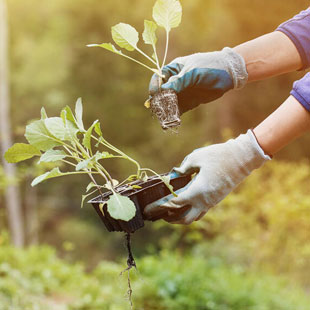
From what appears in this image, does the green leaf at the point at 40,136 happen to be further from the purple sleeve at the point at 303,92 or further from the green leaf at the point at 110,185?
the purple sleeve at the point at 303,92

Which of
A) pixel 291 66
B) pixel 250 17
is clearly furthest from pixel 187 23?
pixel 291 66

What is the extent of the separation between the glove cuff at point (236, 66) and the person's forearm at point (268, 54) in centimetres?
5

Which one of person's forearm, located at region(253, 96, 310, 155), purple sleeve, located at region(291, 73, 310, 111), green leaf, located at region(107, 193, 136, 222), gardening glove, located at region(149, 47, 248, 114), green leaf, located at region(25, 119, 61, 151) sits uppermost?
gardening glove, located at region(149, 47, 248, 114)

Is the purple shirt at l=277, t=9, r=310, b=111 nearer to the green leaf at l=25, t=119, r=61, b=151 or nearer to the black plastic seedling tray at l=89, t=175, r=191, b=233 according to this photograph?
the black plastic seedling tray at l=89, t=175, r=191, b=233

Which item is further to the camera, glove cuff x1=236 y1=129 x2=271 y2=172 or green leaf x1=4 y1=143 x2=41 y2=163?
glove cuff x1=236 y1=129 x2=271 y2=172

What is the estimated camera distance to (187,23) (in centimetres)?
625

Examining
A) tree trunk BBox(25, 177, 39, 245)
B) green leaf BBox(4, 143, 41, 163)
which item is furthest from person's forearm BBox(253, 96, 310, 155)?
tree trunk BBox(25, 177, 39, 245)

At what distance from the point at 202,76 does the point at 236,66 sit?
13 centimetres

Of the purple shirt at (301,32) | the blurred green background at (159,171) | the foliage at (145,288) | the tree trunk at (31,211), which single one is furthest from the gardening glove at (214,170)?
the tree trunk at (31,211)

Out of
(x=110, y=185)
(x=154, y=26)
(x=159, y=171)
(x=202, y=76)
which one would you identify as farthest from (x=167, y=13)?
(x=159, y=171)

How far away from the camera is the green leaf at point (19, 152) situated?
48.4 inches

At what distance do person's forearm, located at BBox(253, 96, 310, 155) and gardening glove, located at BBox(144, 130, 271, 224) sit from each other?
3cm

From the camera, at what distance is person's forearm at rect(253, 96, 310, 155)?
1.39 m

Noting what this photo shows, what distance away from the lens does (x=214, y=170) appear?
1.37m
